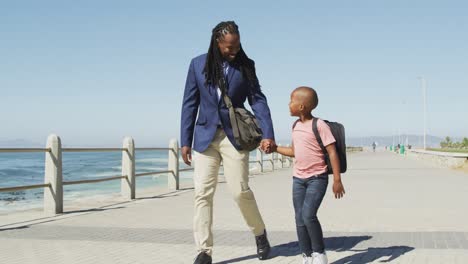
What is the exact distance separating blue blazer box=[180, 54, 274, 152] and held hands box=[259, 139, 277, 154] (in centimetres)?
7

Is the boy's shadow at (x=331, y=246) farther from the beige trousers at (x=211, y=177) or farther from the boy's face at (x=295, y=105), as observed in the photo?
the boy's face at (x=295, y=105)

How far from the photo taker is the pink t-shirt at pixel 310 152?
4785mm

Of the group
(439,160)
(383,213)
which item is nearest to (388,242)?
(383,213)

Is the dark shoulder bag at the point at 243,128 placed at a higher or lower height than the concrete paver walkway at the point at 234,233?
higher

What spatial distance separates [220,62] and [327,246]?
230 cm

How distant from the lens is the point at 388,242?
21.3ft

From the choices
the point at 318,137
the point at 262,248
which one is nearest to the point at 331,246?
the point at 262,248

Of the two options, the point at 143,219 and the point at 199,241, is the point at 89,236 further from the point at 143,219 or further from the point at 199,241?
the point at 199,241

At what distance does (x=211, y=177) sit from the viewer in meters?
5.18

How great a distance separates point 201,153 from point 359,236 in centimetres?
266

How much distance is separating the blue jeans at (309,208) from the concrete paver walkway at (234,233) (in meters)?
0.59

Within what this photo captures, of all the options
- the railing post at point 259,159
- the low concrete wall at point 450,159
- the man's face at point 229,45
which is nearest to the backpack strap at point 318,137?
the man's face at point 229,45

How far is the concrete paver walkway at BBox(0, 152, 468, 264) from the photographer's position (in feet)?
18.8

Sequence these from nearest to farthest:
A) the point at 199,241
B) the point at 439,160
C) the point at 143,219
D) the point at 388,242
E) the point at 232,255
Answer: the point at 199,241, the point at 232,255, the point at 388,242, the point at 143,219, the point at 439,160
